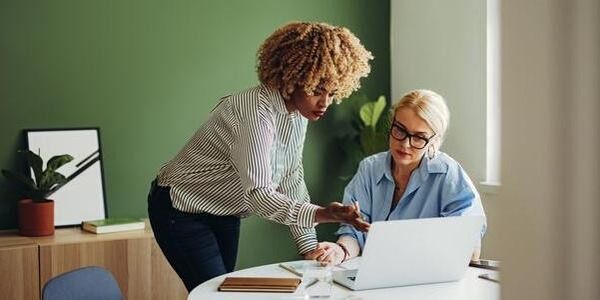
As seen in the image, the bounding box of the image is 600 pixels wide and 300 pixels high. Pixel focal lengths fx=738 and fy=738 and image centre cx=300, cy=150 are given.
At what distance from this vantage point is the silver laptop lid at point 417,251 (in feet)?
6.05

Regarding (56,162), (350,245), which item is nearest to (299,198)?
(350,245)

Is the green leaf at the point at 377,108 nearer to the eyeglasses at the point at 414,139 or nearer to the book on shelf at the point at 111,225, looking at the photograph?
the book on shelf at the point at 111,225

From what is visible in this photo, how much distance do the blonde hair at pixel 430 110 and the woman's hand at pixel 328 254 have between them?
499 millimetres

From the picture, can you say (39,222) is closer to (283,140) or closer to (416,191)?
(283,140)

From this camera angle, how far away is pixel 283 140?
2.36 meters

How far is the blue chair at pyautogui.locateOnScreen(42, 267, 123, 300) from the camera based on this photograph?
2.01 meters

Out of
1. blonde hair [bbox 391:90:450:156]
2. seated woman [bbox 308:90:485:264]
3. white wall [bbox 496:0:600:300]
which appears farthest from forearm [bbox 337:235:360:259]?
white wall [bbox 496:0:600:300]

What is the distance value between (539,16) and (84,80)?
3.49 metres

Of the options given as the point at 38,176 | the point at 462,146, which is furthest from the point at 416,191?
the point at 38,176

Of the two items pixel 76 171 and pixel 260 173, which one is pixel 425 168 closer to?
pixel 260 173

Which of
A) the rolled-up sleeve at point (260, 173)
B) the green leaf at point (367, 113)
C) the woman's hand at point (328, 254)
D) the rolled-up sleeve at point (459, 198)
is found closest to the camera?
the rolled-up sleeve at point (260, 173)

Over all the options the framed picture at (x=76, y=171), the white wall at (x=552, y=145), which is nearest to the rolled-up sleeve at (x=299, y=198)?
the framed picture at (x=76, y=171)

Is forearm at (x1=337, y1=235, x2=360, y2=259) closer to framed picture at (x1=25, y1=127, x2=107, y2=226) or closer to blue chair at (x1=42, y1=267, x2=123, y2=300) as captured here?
blue chair at (x1=42, y1=267, x2=123, y2=300)

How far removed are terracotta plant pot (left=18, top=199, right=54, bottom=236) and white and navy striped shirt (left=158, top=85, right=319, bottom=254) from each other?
3.93 ft
